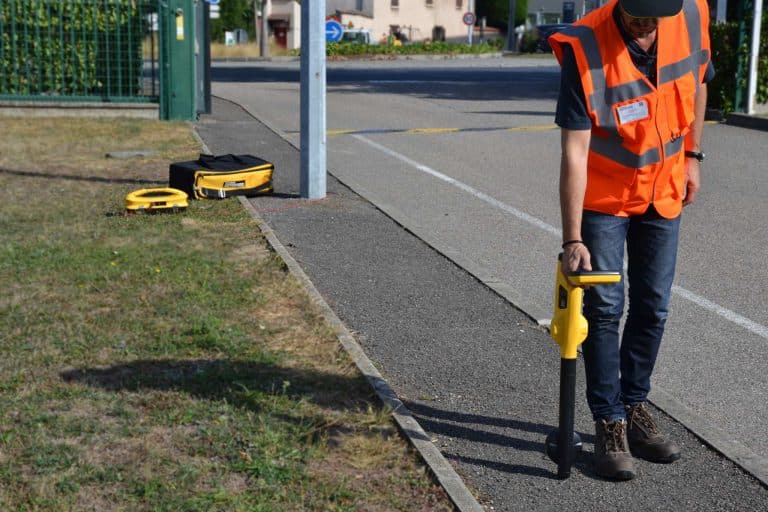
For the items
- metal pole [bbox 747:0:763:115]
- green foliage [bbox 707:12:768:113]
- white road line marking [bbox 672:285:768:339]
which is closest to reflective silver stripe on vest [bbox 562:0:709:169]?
white road line marking [bbox 672:285:768:339]

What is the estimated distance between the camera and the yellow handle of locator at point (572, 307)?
4.03 m

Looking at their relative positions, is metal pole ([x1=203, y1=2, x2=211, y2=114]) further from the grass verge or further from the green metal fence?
the grass verge

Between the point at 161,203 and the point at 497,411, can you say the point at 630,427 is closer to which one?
the point at 497,411

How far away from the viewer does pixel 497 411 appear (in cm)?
501

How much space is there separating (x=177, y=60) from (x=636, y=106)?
1543 centimetres

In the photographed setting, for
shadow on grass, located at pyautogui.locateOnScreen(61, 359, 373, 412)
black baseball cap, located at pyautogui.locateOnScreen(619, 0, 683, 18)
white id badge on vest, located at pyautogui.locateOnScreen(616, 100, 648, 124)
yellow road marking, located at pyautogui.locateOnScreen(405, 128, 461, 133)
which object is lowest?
shadow on grass, located at pyautogui.locateOnScreen(61, 359, 373, 412)

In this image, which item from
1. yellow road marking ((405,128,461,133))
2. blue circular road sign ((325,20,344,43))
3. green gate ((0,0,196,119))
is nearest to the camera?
blue circular road sign ((325,20,344,43))

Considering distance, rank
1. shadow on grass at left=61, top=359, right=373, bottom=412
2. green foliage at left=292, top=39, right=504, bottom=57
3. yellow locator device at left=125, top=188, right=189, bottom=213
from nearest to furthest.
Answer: shadow on grass at left=61, top=359, right=373, bottom=412
yellow locator device at left=125, top=188, right=189, bottom=213
green foliage at left=292, top=39, right=504, bottom=57

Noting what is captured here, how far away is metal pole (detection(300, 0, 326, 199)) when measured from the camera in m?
10.4

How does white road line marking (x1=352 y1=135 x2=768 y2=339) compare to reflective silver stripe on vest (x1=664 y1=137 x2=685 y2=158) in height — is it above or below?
below

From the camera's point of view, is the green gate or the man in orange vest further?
the green gate

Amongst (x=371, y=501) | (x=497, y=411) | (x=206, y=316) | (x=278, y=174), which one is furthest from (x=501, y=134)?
(x=371, y=501)

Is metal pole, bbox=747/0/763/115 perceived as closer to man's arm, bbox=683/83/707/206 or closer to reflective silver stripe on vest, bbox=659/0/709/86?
man's arm, bbox=683/83/707/206

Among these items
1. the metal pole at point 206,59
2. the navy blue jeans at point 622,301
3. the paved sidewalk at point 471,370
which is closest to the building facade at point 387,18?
the metal pole at point 206,59
